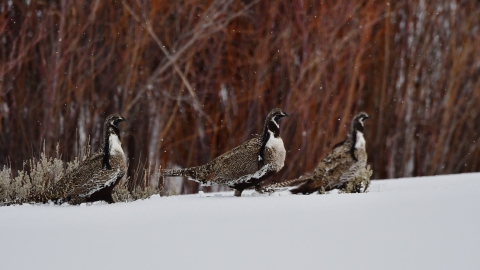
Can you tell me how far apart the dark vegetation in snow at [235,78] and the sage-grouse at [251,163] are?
3.09m

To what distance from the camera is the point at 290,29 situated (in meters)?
9.91

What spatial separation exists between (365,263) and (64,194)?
2691mm

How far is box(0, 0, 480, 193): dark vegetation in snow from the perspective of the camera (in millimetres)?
9148

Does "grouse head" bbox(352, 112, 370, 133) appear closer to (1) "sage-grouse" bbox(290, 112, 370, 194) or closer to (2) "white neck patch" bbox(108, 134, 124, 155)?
(1) "sage-grouse" bbox(290, 112, 370, 194)

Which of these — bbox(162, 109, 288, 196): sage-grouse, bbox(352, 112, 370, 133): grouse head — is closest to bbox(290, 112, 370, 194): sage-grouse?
bbox(352, 112, 370, 133): grouse head

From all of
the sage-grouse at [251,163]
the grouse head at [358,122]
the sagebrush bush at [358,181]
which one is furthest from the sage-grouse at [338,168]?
the sage-grouse at [251,163]

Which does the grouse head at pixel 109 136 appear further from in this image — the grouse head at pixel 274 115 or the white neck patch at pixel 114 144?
the grouse head at pixel 274 115

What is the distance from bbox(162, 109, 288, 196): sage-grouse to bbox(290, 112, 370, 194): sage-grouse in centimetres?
74

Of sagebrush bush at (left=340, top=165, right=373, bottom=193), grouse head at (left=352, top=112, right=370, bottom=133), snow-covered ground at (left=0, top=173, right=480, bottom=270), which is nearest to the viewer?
snow-covered ground at (left=0, top=173, right=480, bottom=270)

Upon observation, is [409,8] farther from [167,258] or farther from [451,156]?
[167,258]

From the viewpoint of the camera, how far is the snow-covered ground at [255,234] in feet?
14.0

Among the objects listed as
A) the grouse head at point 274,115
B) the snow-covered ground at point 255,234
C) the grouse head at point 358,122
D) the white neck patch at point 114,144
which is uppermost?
the grouse head at point 358,122

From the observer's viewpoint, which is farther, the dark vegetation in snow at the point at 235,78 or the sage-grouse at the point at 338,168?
the dark vegetation in snow at the point at 235,78

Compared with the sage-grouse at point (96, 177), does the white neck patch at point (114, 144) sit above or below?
above
